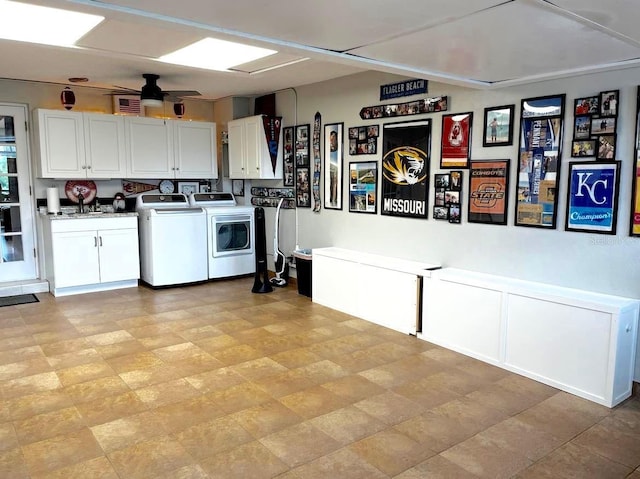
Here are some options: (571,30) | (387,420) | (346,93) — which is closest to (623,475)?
(387,420)

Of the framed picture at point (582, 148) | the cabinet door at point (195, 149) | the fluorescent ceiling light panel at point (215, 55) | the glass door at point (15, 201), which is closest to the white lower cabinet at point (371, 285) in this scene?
the framed picture at point (582, 148)

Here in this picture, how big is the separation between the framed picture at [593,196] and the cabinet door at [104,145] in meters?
5.36

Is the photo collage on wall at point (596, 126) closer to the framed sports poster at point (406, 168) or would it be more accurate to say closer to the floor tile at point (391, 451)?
the framed sports poster at point (406, 168)

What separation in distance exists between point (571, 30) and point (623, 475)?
2272 millimetres

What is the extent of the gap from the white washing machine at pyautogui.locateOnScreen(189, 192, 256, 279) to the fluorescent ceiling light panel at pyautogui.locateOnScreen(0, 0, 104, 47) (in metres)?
3.45

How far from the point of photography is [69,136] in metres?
6.11

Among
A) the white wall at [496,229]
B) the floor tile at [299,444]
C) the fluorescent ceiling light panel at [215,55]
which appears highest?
the fluorescent ceiling light panel at [215,55]

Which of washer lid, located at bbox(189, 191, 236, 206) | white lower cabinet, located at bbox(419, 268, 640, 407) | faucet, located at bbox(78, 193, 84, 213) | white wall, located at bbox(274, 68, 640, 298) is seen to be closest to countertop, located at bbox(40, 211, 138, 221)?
faucet, located at bbox(78, 193, 84, 213)

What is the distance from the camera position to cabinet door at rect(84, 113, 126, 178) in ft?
20.5

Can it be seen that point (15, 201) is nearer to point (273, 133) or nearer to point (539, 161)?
point (273, 133)

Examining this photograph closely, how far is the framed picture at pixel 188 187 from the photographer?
7.42m

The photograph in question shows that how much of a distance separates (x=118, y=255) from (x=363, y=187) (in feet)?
10.7

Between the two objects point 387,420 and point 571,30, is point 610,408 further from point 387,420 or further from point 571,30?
point 571,30

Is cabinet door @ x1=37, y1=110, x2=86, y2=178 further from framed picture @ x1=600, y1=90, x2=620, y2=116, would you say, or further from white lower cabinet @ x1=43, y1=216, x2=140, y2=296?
framed picture @ x1=600, y1=90, x2=620, y2=116
